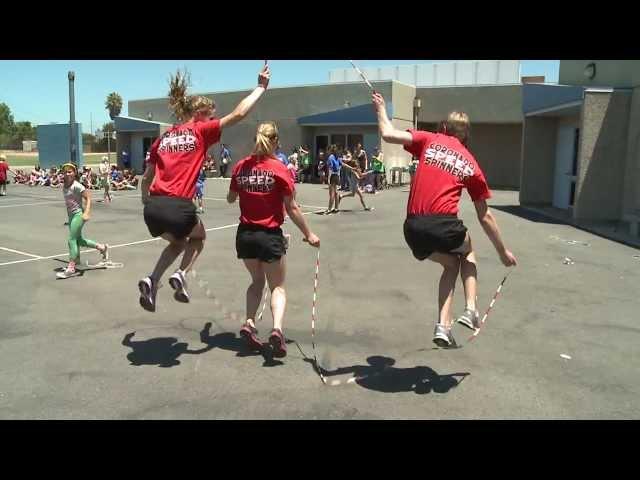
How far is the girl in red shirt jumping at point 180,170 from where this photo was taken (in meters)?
4.91

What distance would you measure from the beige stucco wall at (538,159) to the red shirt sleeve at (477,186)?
15.8 meters

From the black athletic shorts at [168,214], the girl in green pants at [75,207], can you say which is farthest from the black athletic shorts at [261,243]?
the girl in green pants at [75,207]

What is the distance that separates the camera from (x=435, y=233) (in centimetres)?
439

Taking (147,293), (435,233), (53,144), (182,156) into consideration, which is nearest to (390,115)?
(53,144)

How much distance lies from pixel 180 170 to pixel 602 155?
12.6 metres

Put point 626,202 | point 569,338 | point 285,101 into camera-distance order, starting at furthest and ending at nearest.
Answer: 1. point 285,101
2. point 626,202
3. point 569,338

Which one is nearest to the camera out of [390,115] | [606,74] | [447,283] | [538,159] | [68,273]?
[447,283]

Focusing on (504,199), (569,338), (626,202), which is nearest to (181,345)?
(569,338)

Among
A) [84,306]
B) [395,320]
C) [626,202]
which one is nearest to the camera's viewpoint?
[395,320]

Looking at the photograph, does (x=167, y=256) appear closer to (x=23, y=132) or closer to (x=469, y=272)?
(x=469, y=272)

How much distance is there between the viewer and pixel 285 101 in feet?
104

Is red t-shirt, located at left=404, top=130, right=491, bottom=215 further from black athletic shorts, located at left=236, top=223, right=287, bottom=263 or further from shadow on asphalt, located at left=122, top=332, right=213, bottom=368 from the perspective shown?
shadow on asphalt, located at left=122, top=332, right=213, bottom=368
